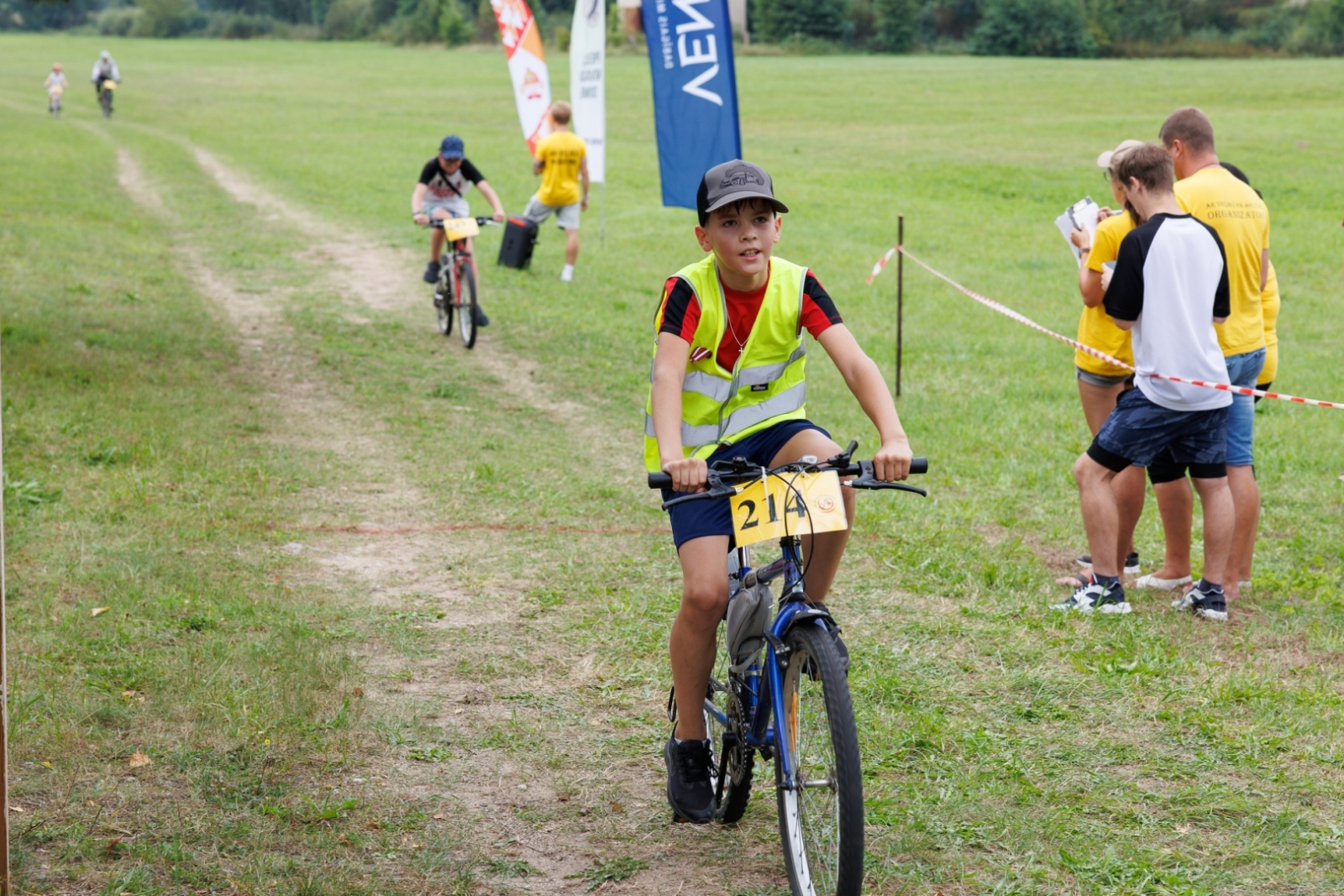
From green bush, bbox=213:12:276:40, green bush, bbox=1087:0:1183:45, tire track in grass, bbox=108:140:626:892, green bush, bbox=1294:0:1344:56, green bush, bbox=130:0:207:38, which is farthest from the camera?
green bush, bbox=130:0:207:38

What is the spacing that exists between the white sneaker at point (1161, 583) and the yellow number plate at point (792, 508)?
11.9 feet

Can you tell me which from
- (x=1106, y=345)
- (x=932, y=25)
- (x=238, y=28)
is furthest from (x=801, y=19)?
(x=1106, y=345)

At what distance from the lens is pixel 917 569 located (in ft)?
22.6

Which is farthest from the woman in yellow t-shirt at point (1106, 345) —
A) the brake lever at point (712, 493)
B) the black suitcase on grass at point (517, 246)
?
the black suitcase on grass at point (517, 246)

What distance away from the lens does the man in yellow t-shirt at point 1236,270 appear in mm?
6254

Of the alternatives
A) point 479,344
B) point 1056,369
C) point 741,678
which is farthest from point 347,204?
point 741,678

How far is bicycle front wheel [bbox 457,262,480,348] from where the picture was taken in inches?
492

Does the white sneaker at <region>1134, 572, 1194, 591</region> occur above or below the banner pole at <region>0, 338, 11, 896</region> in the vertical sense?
below

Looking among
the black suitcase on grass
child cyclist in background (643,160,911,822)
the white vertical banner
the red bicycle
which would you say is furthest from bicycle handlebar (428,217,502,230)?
child cyclist in background (643,160,911,822)

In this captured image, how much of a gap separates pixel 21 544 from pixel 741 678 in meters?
4.46

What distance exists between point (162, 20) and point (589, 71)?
308ft

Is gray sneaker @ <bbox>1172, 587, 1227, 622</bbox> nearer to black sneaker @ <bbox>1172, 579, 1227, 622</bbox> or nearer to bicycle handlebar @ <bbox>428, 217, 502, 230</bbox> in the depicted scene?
black sneaker @ <bbox>1172, 579, 1227, 622</bbox>

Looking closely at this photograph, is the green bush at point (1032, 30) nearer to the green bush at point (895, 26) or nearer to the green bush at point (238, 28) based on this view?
the green bush at point (895, 26)

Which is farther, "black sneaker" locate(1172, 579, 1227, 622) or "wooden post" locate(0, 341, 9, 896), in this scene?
"black sneaker" locate(1172, 579, 1227, 622)
